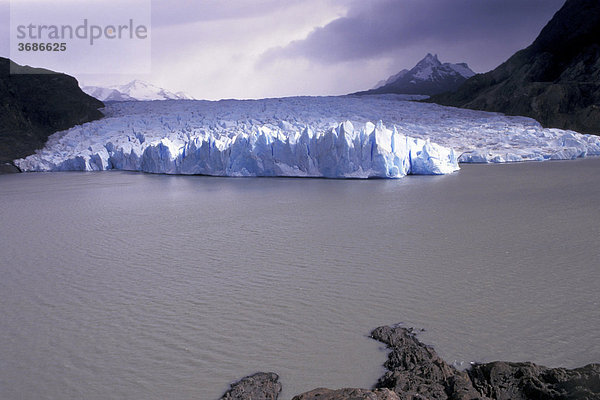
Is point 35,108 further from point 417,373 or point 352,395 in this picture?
point 352,395

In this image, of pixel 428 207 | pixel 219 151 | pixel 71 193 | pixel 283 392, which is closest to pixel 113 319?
pixel 283 392

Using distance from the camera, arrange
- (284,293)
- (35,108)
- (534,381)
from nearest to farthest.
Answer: (534,381)
(284,293)
(35,108)

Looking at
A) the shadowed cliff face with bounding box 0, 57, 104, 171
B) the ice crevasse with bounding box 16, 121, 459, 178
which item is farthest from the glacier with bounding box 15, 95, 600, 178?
the shadowed cliff face with bounding box 0, 57, 104, 171

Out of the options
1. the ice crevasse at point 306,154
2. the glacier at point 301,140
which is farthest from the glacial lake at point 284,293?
the glacier at point 301,140

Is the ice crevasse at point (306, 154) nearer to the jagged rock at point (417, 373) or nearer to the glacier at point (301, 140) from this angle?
the glacier at point (301, 140)

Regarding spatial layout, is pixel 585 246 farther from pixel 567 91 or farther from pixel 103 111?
pixel 103 111

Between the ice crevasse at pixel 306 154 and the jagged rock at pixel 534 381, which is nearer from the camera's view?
the jagged rock at pixel 534 381

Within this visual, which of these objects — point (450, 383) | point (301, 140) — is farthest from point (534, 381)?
point (301, 140)
